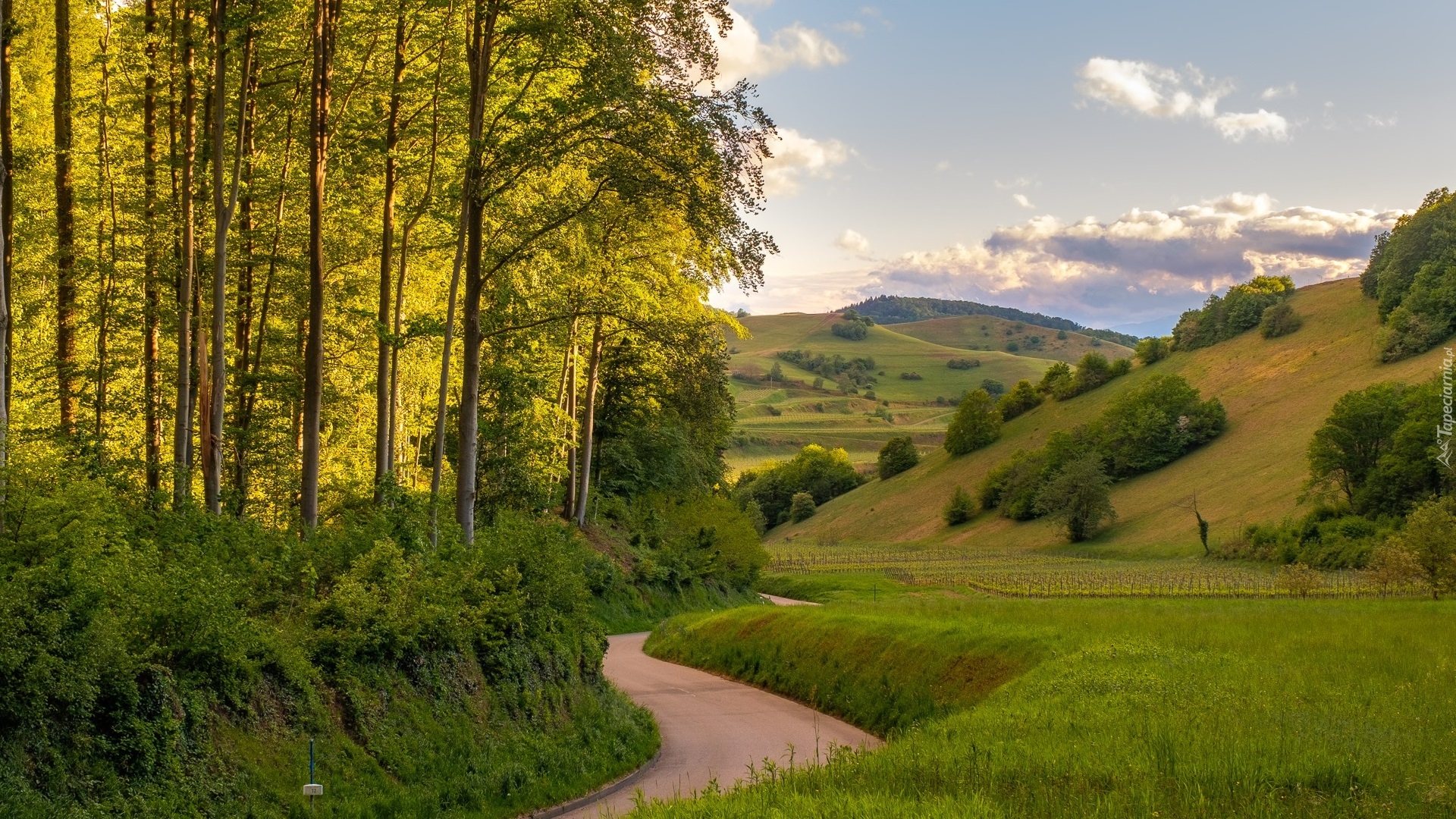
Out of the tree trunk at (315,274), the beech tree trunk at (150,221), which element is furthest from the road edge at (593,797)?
Answer: the beech tree trunk at (150,221)

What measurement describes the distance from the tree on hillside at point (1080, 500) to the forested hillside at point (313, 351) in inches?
3219

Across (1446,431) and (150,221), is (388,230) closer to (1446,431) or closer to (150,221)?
(150,221)

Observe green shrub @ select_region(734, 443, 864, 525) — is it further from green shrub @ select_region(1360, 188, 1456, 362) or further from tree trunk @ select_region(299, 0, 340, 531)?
tree trunk @ select_region(299, 0, 340, 531)

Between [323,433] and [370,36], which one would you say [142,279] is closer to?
[370,36]

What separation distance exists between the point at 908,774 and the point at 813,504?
148478mm

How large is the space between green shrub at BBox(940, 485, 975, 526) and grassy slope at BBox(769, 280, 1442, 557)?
1.63 metres

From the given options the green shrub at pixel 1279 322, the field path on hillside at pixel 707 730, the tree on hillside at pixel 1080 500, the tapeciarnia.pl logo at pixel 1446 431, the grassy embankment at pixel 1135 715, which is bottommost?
the tree on hillside at pixel 1080 500

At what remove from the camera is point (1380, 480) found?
73.4 m

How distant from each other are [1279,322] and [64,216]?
141 m

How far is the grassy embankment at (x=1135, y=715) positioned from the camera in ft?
27.9

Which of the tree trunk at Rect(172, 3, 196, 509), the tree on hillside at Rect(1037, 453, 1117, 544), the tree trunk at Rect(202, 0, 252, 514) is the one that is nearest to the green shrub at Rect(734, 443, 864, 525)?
the tree on hillside at Rect(1037, 453, 1117, 544)

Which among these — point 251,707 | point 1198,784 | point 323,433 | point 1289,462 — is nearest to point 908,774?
point 1198,784

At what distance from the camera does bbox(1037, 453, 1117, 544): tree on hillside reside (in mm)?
101750

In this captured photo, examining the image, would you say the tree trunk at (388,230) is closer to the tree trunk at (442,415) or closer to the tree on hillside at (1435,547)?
the tree trunk at (442,415)
